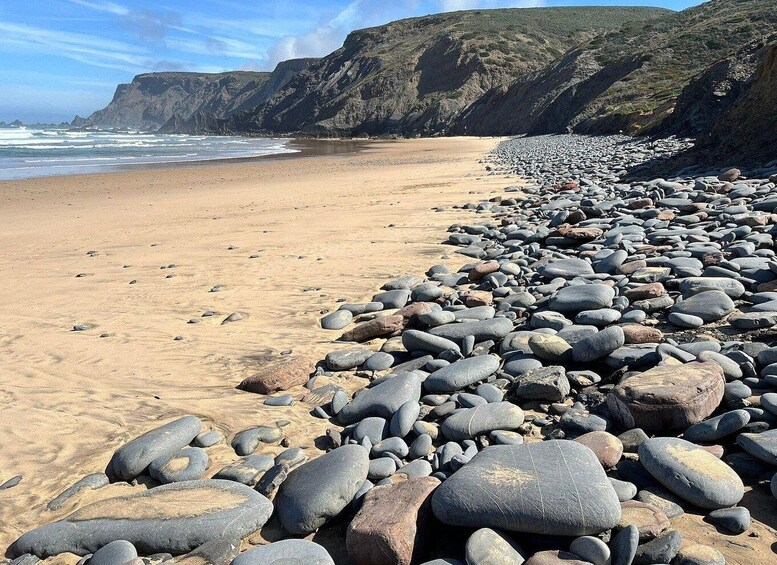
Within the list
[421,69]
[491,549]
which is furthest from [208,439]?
[421,69]

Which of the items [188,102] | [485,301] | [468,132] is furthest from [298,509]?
[188,102]

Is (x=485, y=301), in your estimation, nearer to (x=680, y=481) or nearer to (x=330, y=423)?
(x=330, y=423)

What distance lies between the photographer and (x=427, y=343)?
139 inches

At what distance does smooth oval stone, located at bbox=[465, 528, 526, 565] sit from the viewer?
1708 mm

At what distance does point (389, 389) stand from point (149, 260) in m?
5.25

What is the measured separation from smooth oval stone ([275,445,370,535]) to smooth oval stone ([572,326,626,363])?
1.39 m

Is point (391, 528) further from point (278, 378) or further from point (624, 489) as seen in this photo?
point (278, 378)

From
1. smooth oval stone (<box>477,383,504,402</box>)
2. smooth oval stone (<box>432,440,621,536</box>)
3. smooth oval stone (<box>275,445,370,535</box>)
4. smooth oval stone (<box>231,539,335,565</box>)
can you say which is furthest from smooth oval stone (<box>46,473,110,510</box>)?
smooth oval stone (<box>477,383,504,402</box>)

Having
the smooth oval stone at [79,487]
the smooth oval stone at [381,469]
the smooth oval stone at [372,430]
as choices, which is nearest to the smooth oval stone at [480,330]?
the smooth oval stone at [372,430]

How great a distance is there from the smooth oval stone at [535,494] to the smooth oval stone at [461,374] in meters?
0.92

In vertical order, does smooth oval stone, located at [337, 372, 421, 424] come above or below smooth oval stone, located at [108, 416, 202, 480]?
above

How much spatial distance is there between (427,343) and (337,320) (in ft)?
3.55

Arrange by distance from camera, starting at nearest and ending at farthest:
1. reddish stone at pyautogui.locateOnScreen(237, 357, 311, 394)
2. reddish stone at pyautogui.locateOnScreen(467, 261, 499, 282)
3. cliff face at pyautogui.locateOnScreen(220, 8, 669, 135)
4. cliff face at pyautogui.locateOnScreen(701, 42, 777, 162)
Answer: reddish stone at pyautogui.locateOnScreen(237, 357, 311, 394)
reddish stone at pyautogui.locateOnScreen(467, 261, 499, 282)
cliff face at pyautogui.locateOnScreen(701, 42, 777, 162)
cliff face at pyautogui.locateOnScreen(220, 8, 669, 135)

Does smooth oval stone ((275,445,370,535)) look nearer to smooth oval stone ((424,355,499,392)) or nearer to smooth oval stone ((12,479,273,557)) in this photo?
smooth oval stone ((12,479,273,557))
